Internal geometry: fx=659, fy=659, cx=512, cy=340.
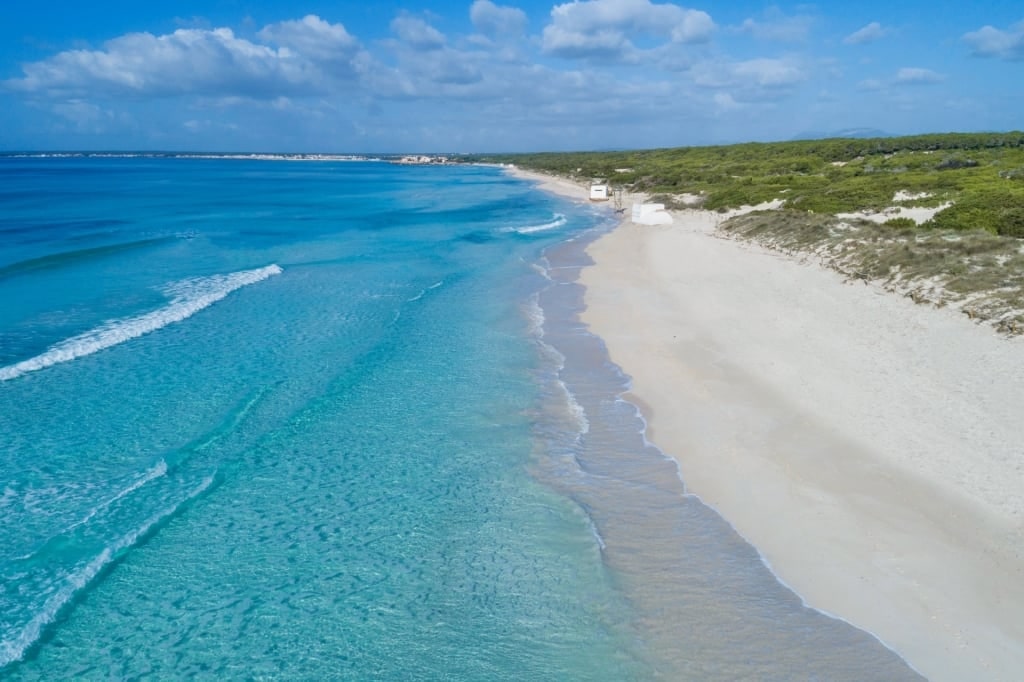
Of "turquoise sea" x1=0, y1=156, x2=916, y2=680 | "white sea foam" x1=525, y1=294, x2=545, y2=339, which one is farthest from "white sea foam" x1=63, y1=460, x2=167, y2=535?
"white sea foam" x1=525, y1=294, x2=545, y2=339

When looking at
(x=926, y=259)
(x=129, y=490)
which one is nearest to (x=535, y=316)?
(x=926, y=259)

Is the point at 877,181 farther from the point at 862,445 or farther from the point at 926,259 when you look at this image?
the point at 862,445

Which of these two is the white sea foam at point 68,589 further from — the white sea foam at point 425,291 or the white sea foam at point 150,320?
the white sea foam at point 425,291

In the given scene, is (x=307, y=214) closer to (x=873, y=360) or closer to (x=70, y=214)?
(x=70, y=214)

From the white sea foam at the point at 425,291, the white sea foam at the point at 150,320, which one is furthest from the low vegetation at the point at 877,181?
the white sea foam at the point at 150,320

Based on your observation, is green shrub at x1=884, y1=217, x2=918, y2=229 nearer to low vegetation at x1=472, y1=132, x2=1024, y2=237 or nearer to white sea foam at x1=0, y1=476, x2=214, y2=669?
low vegetation at x1=472, y1=132, x2=1024, y2=237

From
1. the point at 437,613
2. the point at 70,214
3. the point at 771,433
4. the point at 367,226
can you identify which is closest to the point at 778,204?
the point at 367,226

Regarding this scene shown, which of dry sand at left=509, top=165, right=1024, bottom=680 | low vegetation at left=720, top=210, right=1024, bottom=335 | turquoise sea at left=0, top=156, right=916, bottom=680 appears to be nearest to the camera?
turquoise sea at left=0, top=156, right=916, bottom=680
